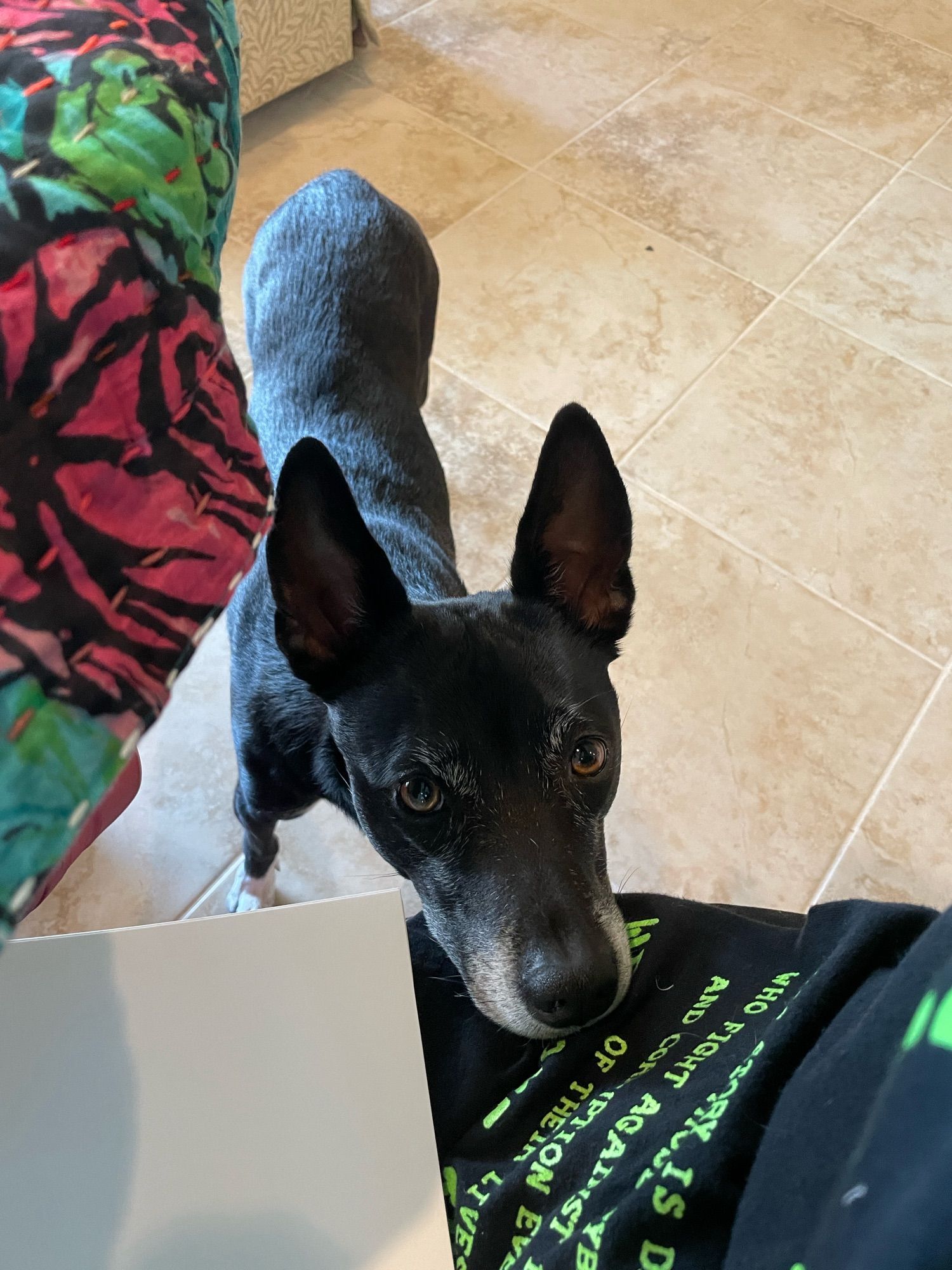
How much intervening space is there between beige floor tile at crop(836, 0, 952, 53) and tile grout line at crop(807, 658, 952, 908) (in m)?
3.09

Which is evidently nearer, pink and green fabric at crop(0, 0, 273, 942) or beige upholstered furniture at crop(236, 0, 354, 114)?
pink and green fabric at crop(0, 0, 273, 942)

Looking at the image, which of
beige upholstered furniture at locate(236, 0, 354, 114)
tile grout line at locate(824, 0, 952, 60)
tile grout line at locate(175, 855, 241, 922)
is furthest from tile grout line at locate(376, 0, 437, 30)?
tile grout line at locate(175, 855, 241, 922)

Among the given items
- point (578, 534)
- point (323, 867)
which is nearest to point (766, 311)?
point (578, 534)

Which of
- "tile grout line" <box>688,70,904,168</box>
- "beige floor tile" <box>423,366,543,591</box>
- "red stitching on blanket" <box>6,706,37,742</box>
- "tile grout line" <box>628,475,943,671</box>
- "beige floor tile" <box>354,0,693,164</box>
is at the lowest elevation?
"tile grout line" <box>628,475,943,671</box>

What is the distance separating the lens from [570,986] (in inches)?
40.3

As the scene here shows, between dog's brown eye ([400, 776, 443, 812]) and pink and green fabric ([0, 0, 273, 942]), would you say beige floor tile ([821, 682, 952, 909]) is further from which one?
pink and green fabric ([0, 0, 273, 942])

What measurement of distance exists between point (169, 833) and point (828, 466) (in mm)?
1936

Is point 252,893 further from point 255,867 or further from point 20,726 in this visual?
point 20,726

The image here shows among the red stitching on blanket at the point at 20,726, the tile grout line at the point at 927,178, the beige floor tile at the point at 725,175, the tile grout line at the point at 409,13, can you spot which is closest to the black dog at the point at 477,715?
the red stitching on blanket at the point at 20,726

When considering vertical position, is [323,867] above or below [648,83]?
→ below

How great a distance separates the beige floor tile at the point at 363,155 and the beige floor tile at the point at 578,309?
11 cm

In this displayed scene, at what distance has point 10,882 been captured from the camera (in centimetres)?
62

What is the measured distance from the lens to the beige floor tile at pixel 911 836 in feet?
6.15

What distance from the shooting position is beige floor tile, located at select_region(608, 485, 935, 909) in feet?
6.25
